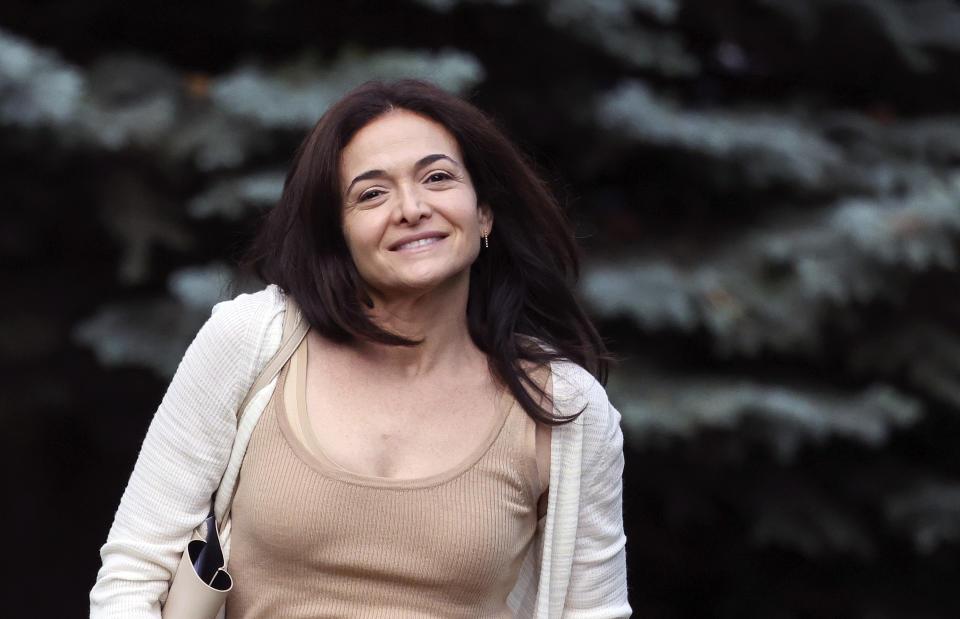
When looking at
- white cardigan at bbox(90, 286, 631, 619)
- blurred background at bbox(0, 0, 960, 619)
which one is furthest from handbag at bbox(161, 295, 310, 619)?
blurred background at bbox(0, 0, 960, 619)

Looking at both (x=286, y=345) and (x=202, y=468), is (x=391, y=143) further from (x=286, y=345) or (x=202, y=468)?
(x=202, y=468)

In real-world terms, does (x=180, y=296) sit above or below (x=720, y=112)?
below

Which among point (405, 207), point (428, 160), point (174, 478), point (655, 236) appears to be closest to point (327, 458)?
point (174, 478)

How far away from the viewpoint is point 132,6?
4668 mm

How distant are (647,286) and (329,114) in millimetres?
2235

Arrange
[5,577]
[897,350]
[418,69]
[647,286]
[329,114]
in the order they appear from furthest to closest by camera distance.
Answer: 1. [5,577]
2. [897,350]
3. [647,286]
4. [418,69]
5. [329,114]

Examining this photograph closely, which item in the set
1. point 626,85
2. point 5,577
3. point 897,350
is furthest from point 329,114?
point 5,577

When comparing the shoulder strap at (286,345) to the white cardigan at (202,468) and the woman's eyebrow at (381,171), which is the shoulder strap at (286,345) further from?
the woman's eyebrow at (381,171)

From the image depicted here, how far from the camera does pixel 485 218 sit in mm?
2404

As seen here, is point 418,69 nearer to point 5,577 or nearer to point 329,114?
point 329,114

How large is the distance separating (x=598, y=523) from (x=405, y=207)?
68 cm

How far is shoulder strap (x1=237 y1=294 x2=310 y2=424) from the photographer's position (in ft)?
6.98

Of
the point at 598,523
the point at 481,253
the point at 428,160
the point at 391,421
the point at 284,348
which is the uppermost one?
the point at 428,160

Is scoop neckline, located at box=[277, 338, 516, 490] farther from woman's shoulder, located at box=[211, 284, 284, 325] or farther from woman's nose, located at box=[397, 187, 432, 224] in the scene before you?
woman's nose, located at box=[397, 187, 432, 224]
